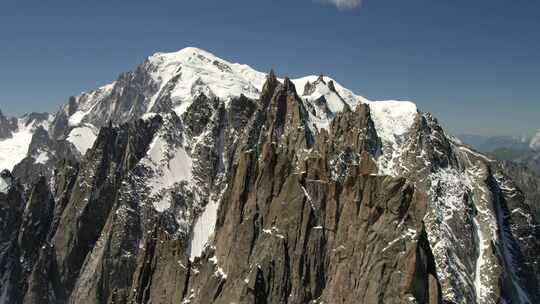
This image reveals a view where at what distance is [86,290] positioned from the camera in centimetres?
19388

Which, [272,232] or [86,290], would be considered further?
[86,290]

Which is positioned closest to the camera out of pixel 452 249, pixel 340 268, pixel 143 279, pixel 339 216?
pixel 340 268

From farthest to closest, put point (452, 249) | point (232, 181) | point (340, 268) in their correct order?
point (452, 249) < point (232, 181) < point (340, 268)

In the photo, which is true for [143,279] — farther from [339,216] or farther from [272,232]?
[339,216]

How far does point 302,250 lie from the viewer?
8231cm

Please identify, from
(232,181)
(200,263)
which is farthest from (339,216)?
(232,181)

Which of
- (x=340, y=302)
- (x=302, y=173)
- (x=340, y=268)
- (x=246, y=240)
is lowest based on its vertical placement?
(x=340, y=302)

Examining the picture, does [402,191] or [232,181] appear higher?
[232,181]

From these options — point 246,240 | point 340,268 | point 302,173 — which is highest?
point 302,173

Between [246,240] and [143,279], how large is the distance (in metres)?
26.9

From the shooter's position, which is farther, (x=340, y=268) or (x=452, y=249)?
(x=452, y=249)

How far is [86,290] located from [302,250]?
449 ft

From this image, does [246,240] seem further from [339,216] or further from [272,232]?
[339,216]

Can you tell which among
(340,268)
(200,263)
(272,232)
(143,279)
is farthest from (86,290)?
(340,268)
